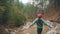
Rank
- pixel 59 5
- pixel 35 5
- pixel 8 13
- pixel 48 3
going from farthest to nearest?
1. pixel 35 5
2. pixel 48 3
3. pixel 59 5
4. pixel 8 13

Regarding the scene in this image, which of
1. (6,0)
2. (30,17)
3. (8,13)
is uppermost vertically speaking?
(6,0)

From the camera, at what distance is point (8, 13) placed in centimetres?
1859

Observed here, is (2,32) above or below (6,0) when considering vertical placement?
below

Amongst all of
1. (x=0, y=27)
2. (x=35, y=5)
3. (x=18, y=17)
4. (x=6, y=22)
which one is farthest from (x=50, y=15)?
(x=0, y=27)

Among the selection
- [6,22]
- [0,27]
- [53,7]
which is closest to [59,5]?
[53,7]

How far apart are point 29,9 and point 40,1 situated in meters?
2.42

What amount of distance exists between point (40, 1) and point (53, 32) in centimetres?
2013

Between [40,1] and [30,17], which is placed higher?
[40,1]

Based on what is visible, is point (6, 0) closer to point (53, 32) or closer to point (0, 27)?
point (0, 27)

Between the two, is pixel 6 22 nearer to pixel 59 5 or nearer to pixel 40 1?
pixel 59 5

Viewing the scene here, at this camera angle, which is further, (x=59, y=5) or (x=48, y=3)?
(x=48, y=3)

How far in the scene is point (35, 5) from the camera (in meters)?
35.7

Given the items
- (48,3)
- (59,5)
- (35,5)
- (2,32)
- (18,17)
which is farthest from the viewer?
(35,5)

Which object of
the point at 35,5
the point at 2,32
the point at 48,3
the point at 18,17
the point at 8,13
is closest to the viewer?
the point at 2,32
